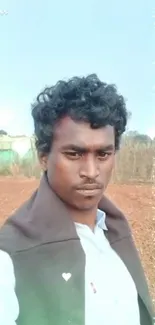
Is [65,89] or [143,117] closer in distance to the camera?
[65,89]

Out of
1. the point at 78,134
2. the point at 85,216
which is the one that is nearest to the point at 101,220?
the point at 85,216

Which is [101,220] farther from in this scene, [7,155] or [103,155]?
[7,155]

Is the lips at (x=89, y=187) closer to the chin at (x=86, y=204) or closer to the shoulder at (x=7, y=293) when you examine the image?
the chin at (x=86, y=204)

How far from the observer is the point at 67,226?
663mm

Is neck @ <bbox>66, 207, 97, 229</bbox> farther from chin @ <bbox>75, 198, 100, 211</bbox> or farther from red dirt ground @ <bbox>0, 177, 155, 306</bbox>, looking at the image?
red dirt ground @ <bbox>0, 177, 155, 306</bbox>

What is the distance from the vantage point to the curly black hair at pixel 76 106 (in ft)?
2.13

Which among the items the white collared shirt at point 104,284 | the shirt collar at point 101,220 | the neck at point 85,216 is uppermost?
the neck at point 85,216

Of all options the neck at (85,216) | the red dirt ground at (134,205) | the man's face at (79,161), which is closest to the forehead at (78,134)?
the man's face at (79,161)

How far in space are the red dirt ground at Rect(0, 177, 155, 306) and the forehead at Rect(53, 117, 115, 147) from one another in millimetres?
213

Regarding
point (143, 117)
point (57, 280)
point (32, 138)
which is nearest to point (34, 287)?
point (57, 280)

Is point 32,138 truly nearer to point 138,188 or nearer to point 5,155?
point 5,155

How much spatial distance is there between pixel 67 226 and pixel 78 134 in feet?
0.42

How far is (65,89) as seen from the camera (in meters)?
0.67

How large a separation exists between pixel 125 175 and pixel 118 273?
24 cm
